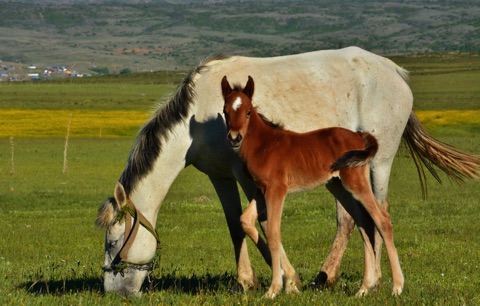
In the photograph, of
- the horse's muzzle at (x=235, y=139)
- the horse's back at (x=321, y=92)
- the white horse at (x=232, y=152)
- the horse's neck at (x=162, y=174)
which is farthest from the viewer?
the horse's back at (x=321, y=92)

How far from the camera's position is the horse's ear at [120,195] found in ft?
29.8

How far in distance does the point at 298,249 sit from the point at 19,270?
197 inches

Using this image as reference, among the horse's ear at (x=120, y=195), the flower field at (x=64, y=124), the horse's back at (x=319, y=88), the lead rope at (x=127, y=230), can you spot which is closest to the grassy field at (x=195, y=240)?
the lead rope at (x=127, y=230)

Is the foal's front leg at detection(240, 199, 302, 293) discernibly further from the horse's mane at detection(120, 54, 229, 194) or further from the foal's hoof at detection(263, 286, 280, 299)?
the horse's mane at detection(120, 54, 229, 194)

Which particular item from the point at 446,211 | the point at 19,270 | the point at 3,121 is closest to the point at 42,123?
the point at 3,121

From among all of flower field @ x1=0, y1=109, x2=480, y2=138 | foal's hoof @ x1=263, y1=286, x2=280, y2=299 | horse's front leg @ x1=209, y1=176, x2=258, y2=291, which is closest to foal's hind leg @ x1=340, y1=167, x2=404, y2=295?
foal's hoof @ x1=263, y1=286, x2=280, y2=299

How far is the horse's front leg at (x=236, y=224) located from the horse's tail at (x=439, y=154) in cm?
273

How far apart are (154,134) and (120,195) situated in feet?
2.77

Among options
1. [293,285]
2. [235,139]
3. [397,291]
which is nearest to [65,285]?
[293,285]

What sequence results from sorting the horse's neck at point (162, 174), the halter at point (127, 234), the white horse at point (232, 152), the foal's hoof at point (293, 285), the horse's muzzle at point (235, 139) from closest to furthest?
1. the horse's muzzle at point (235, 139)
2. the foal's hoof at point (293, 285)
3. the halter at point (127, 234)
4. the white horse at point (232, 152)
5. the horse's neck at point (162, 174)

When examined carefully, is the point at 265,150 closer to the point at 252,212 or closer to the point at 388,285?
the point at 252,212

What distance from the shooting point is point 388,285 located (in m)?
9.55

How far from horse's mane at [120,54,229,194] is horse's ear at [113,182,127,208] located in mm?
294

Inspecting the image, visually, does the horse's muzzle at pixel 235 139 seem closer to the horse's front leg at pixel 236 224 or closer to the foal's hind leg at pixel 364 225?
the foal's hind leg at pixel 364 225
